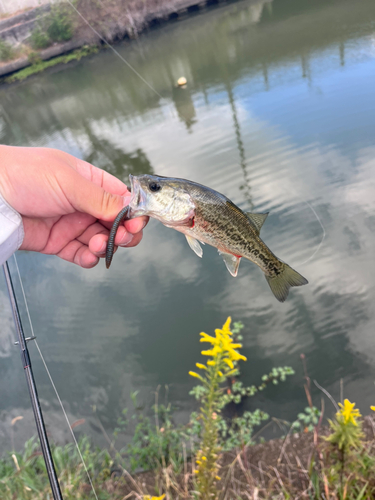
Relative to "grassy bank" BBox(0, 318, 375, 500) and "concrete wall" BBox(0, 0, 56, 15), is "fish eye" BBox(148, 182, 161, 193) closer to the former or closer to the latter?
"grassy bank" BBox(0, 318, 375, 500)

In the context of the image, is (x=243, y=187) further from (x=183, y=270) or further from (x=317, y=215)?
(x=183, y=270)

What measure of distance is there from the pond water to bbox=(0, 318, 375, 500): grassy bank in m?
0.26

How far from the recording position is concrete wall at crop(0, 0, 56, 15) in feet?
84.8

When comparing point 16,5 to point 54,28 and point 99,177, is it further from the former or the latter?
point 99,177

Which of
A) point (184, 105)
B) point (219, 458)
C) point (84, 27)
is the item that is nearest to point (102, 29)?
point (84, 27)

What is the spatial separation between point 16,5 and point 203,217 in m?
34.1

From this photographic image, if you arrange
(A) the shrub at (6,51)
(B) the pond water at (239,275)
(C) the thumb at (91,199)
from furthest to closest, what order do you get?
(A) the shrub at (6,51), (B) the pond water at (239,275), (C) the thumb at (91,199)

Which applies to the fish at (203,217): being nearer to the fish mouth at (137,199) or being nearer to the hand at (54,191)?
the fish mouth at (137,199)

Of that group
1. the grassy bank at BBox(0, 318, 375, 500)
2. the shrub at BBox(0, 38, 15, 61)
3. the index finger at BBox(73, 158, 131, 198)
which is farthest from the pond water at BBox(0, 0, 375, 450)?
the shrub at BBox(0, 38, 15, 61)

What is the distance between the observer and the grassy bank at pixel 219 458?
1.83 metres

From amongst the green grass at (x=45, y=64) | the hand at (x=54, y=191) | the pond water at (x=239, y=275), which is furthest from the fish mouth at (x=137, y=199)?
the green grass at (x=45, y=64)

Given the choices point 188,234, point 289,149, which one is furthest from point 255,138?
A: point 188,234

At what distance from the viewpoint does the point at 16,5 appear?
1033 inches

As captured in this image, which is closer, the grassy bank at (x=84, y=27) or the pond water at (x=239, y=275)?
the pond water at (x=239, y=275)
